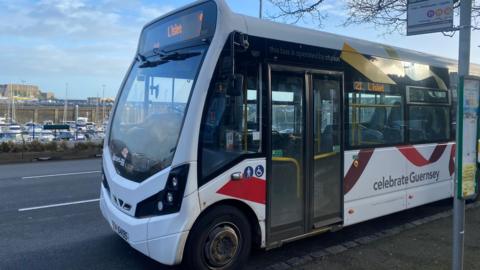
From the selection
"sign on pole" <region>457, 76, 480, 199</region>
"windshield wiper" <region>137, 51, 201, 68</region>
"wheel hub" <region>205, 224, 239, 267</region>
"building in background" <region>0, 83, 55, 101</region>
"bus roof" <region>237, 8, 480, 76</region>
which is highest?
"building in background" <region>0, 83, 55, 101</region>

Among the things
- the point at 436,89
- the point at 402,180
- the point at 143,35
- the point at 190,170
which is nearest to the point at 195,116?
the point at 190,170

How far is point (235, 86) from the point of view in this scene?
4102 millimetres

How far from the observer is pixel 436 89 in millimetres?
7145

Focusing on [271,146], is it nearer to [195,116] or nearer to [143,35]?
[195,116]

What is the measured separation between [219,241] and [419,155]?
398cm

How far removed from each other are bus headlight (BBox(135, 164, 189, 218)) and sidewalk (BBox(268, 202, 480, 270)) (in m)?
1.41

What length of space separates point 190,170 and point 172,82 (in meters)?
1.07

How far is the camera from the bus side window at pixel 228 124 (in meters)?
4.18

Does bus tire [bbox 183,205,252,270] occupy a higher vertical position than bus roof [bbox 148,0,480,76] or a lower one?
lower

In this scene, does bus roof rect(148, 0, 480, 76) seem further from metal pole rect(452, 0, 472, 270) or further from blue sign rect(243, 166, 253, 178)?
metal pole rect(452, 0, 472, 270)

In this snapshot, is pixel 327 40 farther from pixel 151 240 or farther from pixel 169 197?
pixel 151 240

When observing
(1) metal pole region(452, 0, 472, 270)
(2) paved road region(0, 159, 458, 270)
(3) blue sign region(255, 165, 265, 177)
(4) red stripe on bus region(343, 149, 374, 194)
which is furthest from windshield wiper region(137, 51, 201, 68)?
(4) red stripe on bus region(343, 149, 374, 194)

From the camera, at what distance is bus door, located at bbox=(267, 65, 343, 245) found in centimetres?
478

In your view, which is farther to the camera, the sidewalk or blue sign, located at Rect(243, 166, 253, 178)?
the sidewalk
